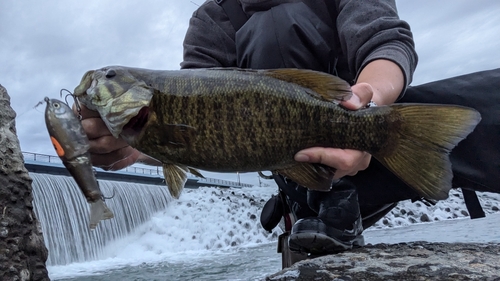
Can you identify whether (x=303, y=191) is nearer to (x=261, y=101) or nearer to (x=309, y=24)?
(x=309, y=24)

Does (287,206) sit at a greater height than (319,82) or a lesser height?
lesser

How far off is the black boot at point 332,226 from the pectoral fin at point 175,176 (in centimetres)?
98

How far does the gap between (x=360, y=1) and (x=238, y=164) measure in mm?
1540

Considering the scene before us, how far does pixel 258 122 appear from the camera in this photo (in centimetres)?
185

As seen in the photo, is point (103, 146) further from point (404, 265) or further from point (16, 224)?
point (404, 265)

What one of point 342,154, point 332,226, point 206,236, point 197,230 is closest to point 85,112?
point 342,154

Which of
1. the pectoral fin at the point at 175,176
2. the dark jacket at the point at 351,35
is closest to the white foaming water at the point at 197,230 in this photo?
the dark jacket at the point at 351,35

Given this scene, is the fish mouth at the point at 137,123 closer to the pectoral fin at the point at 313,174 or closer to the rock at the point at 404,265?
→ the pectoral fin at the point at 313,174

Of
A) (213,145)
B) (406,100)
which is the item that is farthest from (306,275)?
(406,100)

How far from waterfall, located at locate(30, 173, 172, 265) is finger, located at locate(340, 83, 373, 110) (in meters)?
8.06

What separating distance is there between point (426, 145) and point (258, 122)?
0.78m

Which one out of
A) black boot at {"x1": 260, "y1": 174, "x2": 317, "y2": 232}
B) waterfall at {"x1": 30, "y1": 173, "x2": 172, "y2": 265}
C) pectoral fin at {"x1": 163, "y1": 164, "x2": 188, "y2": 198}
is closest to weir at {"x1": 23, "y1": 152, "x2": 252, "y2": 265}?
waterfall at {"x1": 30, "y1": 173, "x2": 172, "y2": 265}

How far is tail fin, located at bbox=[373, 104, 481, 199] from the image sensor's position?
1894mm

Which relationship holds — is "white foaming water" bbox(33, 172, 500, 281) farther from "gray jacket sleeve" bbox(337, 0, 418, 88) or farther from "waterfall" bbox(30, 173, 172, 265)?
"gray jacket sleeve" bbox(337, 0, 418, 88)
